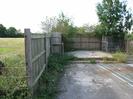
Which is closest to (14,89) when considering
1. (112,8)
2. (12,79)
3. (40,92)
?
(12,79)

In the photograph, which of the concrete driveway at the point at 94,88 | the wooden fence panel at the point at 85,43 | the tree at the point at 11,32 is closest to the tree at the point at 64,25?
the wooden fence panel at the point at 85,43

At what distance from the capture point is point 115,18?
24656 millimetres

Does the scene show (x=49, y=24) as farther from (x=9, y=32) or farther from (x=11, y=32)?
(x=9, y=32)

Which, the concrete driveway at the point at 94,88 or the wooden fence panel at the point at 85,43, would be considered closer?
the concrete driveway at the point at 94,88

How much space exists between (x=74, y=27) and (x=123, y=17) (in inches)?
226

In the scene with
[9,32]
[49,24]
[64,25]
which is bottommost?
[9,32]

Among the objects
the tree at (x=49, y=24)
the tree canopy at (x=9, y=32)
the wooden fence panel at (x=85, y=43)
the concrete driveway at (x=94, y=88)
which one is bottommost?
the concrete driveway at (x=94, y=88)

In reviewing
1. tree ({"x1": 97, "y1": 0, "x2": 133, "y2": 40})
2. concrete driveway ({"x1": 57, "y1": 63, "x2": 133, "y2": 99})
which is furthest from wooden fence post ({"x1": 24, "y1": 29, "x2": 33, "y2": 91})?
tree ({"x1": 97, "y1": 0, "x2": 133, "y2": 40})

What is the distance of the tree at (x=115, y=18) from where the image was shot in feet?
81.0

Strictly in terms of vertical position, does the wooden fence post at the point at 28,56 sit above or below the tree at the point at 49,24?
below

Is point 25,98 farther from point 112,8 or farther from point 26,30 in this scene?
point 112,8

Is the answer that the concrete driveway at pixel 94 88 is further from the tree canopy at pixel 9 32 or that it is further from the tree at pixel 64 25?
the tree canopy at pixel 9 32

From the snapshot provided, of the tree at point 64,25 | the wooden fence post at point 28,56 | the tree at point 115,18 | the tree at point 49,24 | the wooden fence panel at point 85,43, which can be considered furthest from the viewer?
the tree at point 49,24

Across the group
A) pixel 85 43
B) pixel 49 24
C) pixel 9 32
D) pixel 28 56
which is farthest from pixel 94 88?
pixel 9 32
